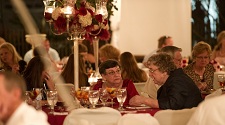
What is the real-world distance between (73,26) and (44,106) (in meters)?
1.05

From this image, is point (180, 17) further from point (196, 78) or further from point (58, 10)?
point (58, 10)

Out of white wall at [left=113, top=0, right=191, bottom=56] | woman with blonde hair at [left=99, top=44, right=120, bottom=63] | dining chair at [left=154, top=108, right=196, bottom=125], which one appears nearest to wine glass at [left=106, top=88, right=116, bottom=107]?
dining chair at [left=154, top=108, right=196, bottom=125]

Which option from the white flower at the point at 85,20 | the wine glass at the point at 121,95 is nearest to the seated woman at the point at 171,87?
the wine glass at the point at 121,95

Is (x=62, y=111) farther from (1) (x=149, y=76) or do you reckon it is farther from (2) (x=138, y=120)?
(2) (x=138, y=120)

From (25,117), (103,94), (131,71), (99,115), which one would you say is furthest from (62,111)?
(25,117)

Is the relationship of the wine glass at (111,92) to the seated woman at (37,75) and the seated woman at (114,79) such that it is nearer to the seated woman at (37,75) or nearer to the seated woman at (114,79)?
the seated woman at (114,79)

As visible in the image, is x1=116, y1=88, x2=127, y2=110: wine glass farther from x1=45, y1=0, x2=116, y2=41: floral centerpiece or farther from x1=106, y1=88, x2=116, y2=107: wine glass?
x1=45, y1=0, x2=116, y2=41: floral centerpiece

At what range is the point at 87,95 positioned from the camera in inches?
243

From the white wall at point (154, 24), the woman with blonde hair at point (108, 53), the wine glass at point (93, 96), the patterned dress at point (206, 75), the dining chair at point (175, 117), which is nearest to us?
the dining chair at point (175, 117)

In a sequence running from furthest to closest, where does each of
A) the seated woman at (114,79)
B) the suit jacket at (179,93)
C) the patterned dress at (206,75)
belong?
the patterned dress at (206,75)
the seated woman at (114,79)
the suit jacket at (179,93)

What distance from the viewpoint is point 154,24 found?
1339 centimetres

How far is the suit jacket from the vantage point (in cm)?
590

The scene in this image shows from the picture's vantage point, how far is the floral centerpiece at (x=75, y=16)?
22.9 feet

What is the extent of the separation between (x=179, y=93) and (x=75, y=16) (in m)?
1.64
